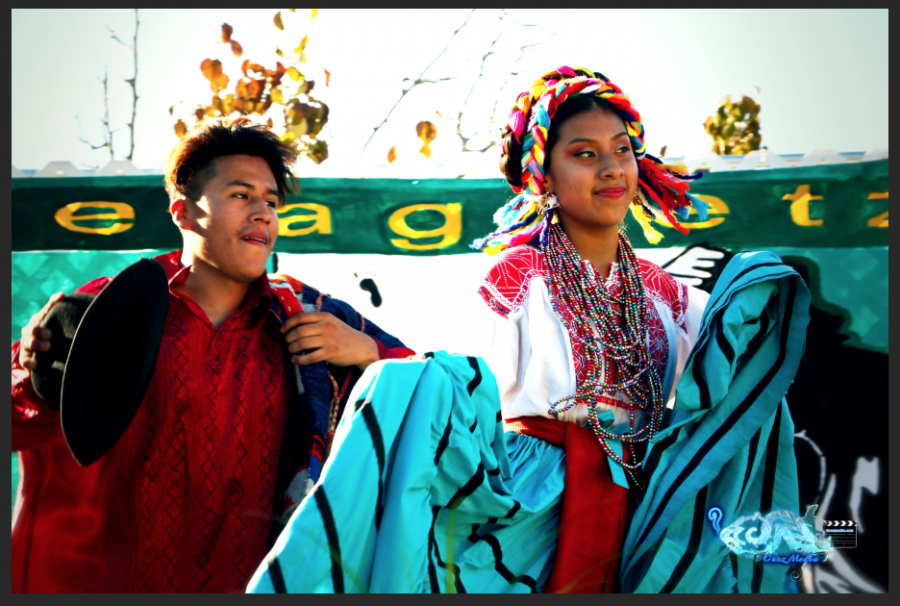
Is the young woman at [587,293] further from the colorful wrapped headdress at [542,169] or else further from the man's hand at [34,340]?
the man's hand at [34,340]

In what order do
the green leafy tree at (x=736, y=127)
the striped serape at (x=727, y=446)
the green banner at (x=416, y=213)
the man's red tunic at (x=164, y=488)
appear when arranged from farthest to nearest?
1. the green leafy tree at (x=736, y=127)
2. the green banner at (x=416, y=213)
3. the man's red tunic at (x=164, y=488)
4. the striped serape at (x=727, y=446)

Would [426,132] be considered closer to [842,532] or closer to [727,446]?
[727,446]

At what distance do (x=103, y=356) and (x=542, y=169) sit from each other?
63.5 inches

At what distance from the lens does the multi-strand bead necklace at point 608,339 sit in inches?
91.4

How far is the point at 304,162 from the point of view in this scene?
3332 millimetres

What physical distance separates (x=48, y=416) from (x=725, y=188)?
2.94 meters

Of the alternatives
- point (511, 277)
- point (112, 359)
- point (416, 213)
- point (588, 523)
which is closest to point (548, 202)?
point (511, 277)

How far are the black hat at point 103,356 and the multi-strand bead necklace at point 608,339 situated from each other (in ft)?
4.34

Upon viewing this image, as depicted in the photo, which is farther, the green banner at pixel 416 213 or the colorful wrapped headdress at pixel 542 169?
the green banner at pixel 416 213

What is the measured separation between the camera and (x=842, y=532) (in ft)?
10.00

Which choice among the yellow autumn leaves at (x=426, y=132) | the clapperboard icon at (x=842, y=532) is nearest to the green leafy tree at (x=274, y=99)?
the yellow autumn leaves at (x=426, y=132)

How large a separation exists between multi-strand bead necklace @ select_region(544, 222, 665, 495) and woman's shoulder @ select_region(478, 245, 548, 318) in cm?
6

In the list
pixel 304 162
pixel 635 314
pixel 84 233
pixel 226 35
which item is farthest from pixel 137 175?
pixel 635 314

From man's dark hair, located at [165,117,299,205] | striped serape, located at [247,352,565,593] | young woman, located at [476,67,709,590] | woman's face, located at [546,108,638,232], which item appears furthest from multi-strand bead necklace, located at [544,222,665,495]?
man's dark hair, located at [165,117,299,205]
